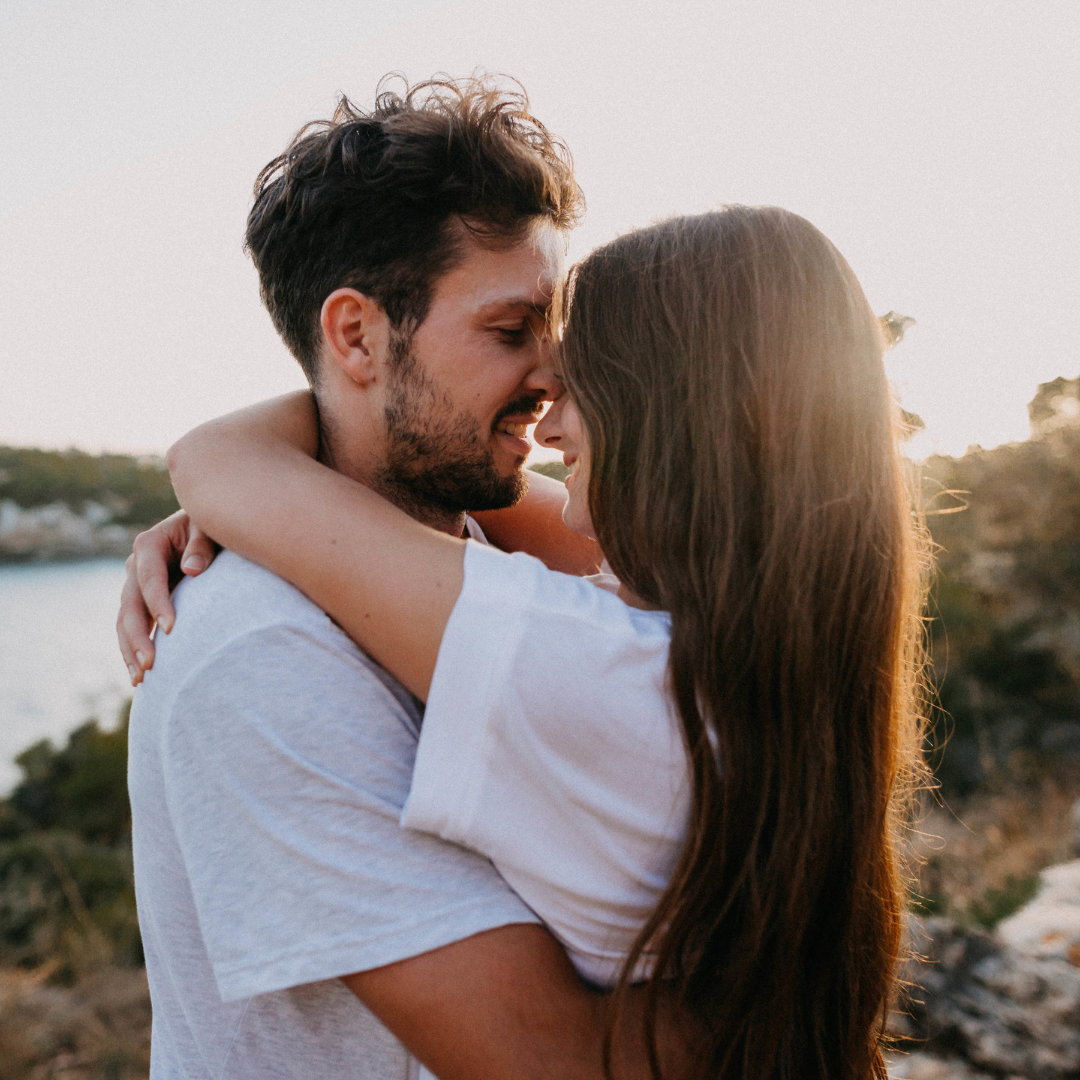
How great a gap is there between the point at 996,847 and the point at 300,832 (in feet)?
21.5

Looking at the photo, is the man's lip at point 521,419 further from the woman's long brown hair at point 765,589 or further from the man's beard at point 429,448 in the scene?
the woman's long brown hair at point 765,589

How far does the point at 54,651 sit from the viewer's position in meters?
6.51

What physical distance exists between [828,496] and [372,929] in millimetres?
924

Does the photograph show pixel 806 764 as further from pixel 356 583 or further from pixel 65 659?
pixel 65 659

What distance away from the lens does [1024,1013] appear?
108 inches

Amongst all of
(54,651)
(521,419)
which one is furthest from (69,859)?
(521,419)

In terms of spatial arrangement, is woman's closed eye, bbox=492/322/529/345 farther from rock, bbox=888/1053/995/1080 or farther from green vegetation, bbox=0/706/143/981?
green vegetation, bbox=0/706/143/981

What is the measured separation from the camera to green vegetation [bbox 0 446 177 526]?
255 inches

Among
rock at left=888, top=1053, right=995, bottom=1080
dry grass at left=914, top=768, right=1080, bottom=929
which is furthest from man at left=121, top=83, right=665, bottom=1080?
dry grass at left=914, top=768, right=1080, bottom=929

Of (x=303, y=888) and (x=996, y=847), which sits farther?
(x=996, y=847)

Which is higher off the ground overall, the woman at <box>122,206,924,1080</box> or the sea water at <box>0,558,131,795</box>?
the woman at <box>122,206,924,1080</box>

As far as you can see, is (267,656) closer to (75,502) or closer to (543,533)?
(543,533)

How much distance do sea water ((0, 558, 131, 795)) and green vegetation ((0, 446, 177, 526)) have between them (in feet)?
1.86

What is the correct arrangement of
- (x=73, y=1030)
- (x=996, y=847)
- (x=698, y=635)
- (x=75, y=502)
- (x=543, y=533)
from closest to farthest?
(x=698, y=635) < (x=543, y=533) < (x=73, y=1030) < (x=996, y=847) < (x=75, y=502)
